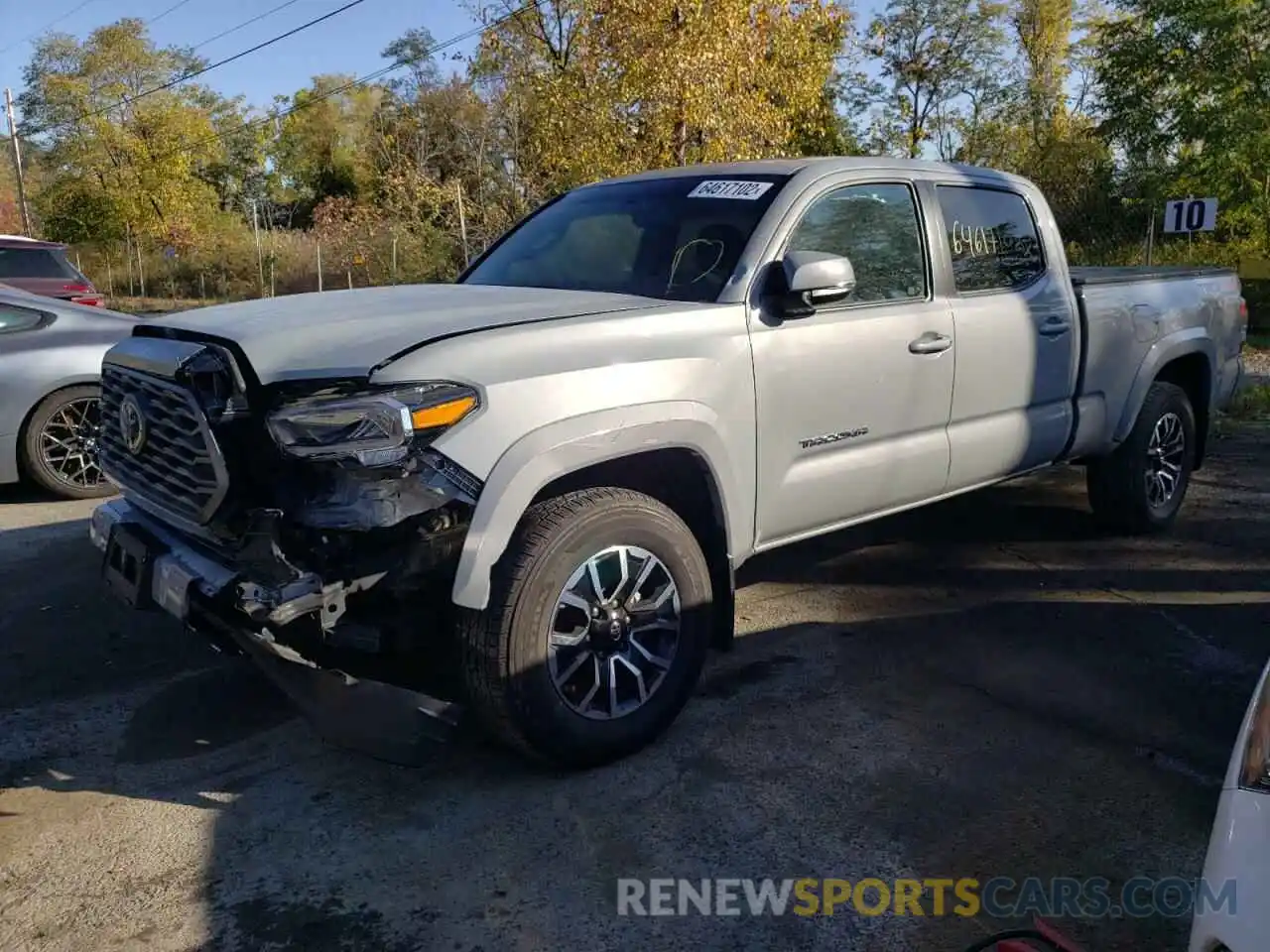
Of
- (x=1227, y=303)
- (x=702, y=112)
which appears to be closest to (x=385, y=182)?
(x=702, y=112)

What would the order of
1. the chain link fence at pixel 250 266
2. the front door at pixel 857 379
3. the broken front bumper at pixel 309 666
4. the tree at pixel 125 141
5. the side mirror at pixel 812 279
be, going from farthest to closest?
the tree at pixel 125 141, the chain link fence at pixel 250 266, the front door at pixel 857 379, the side mirror at pixel 812 279, the broken front bumper at pixel 309 666

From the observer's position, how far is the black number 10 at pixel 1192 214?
1155 cm

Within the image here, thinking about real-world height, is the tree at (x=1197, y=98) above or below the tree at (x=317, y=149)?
below

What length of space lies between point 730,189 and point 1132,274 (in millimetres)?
2855

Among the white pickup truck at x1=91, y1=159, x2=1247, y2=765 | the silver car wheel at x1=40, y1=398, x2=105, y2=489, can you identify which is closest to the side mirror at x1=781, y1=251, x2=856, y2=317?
the white pickup truck at x1=91, y1=159, x2=1247, y2=765

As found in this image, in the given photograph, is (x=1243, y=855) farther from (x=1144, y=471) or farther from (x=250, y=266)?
(x=250, y=266)

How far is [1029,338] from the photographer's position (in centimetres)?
490

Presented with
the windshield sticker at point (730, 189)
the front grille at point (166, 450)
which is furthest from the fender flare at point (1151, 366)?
the front grille at point (166, 450)

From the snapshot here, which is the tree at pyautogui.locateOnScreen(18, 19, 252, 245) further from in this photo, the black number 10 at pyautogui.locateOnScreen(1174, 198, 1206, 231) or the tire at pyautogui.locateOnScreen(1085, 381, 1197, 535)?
the tire at pyautogui.locateOnScreen(1085, 381, 1197, 535)

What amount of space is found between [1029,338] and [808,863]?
9.41ft

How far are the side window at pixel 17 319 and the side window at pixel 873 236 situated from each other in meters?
5.42

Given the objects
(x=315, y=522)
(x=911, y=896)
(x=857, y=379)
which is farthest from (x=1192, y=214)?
(x=315, y=522)

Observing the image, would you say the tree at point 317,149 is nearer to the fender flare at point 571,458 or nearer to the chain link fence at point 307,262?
the chain link fence at point 307,262

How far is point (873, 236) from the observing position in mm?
4395
